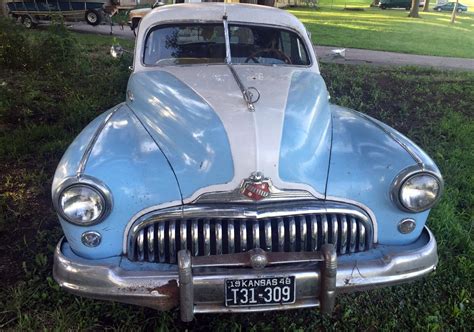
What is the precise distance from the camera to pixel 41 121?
551cm

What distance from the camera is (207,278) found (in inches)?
86.5

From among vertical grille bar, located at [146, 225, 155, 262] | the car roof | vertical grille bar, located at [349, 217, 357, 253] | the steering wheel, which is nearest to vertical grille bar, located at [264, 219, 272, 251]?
vertical grille bar, located at [349, 217, 357, 253]

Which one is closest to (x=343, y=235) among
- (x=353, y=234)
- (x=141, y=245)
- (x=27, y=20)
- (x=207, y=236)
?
(x=353, y=234)

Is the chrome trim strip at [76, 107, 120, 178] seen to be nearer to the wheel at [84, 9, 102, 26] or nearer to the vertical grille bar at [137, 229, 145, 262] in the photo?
the vertical grille bar at [137, 229, 145, 262]

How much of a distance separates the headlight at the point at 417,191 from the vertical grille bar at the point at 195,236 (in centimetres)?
107

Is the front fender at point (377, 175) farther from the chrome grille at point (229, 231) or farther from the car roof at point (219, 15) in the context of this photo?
the car roof at point (219, 15)

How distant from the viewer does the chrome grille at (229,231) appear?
7.57ft

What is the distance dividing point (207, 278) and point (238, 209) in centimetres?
36

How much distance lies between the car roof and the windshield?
2.9 inches

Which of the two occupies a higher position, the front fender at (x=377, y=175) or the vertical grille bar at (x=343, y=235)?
the front fender at (x=377, y=175)

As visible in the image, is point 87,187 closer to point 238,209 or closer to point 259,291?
point 238,209

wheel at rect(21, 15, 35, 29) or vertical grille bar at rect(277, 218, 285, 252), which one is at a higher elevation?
vertical grille bar at rect(277, 218, 285, 252)

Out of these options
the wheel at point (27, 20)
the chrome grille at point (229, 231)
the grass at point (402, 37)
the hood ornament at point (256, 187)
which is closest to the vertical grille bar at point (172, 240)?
the chrome grille at point (229, 231)

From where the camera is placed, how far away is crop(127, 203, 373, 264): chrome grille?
A: 7.57 ft
